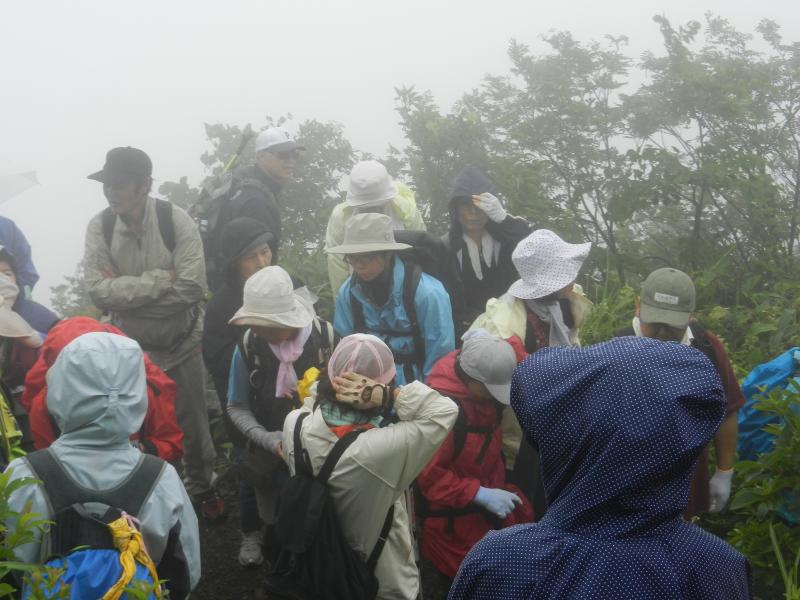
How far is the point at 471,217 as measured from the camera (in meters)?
4.67

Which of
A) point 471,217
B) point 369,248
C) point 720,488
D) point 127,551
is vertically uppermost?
point 471,217

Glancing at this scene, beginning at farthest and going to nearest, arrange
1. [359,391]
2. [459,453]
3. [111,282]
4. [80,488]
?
[111,282]
[459,453]
[359,391]
[80,488]

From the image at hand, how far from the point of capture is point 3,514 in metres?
2.13

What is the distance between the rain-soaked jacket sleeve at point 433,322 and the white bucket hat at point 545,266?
0.41m

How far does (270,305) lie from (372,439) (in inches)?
45.2

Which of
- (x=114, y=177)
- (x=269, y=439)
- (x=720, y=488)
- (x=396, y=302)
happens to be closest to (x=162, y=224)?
(x=114, y=177)

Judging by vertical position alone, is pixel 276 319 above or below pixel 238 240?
below

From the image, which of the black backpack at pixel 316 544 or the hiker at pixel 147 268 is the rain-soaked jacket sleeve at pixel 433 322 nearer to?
the black backpack at pixel 316 544

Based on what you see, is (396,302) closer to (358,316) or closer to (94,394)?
(358,316)

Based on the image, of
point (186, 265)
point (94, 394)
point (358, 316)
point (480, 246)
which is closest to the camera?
point (94, 394)

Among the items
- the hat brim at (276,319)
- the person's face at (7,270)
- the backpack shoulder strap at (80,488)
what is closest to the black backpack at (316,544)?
the backpack shoulder strap at (80,488)

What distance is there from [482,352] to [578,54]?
6696 mm

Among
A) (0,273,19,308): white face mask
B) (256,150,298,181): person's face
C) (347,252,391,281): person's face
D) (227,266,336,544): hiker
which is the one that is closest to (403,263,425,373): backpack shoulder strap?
(347,252,391,281): person's face

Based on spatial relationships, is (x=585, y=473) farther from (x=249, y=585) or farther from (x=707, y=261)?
(x=707, y=261)
